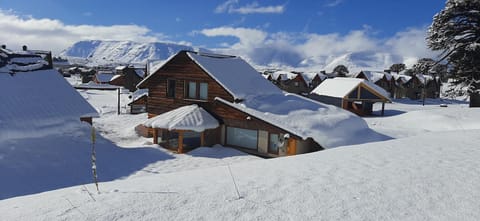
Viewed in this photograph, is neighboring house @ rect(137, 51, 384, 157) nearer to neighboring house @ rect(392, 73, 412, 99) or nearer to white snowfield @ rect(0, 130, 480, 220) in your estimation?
white snowfield @ rect(0, 130, 480, 220)

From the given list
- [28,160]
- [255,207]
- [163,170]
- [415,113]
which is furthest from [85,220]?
[415,113]

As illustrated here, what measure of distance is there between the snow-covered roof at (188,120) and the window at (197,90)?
986mm

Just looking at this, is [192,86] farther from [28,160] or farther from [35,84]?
[28,160]

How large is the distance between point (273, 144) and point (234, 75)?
6.08m

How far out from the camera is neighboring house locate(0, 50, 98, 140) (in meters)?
15.5

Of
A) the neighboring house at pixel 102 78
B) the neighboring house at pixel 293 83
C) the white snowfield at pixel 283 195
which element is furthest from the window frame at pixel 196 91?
the neighboring house at pixel 102 78

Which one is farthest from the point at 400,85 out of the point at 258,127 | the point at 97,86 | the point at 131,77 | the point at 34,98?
the point at 34,98

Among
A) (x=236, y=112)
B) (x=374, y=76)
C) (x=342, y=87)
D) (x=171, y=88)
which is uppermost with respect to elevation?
(x=374, y=76)

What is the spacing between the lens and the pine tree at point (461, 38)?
2230cm

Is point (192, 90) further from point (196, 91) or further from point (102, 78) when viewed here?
point (102, 78)

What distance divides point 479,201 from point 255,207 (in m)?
3.87

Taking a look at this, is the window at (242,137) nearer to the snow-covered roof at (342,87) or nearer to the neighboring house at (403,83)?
the snow-covered roof at (342,87)

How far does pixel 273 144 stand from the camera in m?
18.9

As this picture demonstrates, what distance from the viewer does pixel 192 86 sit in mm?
21906
